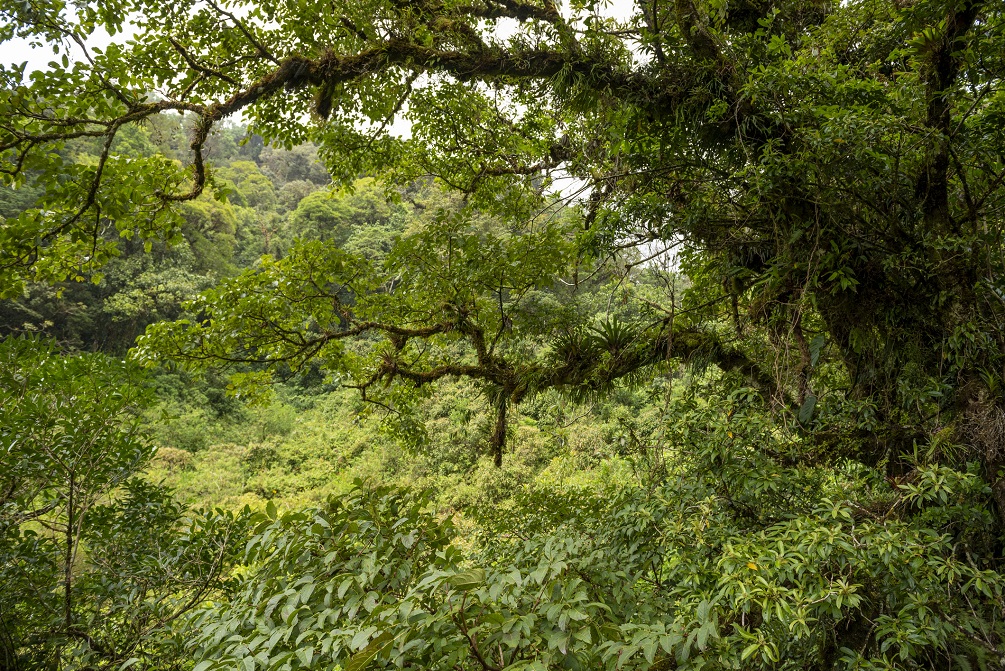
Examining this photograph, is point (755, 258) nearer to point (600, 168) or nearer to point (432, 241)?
point (600, 168)

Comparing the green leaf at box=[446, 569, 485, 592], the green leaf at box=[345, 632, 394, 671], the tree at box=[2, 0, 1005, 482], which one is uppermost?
the tree at box=[2, 0, 1005, 482]

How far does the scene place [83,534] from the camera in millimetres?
3145

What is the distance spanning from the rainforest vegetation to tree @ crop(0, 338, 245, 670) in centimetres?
2

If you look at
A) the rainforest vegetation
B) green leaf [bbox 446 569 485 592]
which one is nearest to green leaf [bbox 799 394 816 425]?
the rainforest vegetation

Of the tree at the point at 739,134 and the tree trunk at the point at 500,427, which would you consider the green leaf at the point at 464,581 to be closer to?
the tree at the point at 739,134

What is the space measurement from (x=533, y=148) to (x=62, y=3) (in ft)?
10.0

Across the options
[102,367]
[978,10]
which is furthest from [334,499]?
[978,10]

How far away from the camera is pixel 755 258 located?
3.49 metres

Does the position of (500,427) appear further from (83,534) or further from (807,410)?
(83,534)

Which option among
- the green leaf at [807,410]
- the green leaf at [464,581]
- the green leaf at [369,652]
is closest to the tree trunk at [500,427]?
the green leaf at [807,410]

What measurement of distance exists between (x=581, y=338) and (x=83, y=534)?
312cm

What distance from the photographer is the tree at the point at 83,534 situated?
279cm

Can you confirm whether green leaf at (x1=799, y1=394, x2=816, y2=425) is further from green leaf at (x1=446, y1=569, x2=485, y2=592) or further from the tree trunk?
green leaf at (x1=446, y1=569, x2=485, y2=592)

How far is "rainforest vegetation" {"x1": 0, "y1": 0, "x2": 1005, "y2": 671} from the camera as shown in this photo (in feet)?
5.71
